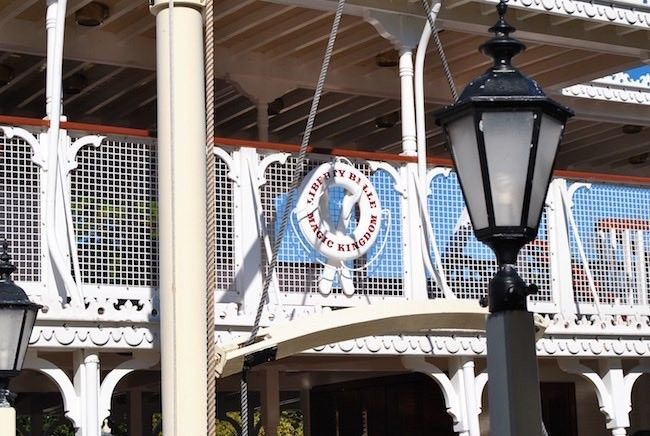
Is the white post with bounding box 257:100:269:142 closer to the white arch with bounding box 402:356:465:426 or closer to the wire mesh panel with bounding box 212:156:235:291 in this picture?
the wire mesh panel with bounding box 212:156:235:291

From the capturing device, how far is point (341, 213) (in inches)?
437

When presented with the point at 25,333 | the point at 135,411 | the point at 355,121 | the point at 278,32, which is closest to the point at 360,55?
the point at 278,32

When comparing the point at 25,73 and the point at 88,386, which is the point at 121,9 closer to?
the point at 25,73

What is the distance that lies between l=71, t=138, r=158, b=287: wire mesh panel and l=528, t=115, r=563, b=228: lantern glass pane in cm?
583

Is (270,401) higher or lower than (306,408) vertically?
lower

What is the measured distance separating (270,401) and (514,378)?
8.68 metres

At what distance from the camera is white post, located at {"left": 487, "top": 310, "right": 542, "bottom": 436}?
16.2 feet

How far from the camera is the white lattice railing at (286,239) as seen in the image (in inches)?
405

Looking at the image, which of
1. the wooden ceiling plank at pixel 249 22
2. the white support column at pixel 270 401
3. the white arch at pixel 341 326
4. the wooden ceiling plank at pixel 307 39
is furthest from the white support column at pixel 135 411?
the white arch at pixel 341 326

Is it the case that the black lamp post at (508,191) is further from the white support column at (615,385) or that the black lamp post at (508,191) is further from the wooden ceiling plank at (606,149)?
the wooden ceiling plank at (606,149)

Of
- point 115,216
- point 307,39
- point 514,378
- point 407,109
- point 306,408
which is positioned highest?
point 307,39

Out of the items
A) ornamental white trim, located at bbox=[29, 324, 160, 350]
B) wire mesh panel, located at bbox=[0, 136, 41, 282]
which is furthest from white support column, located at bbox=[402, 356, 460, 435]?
wire mesh panel, located at bbox=[0, 136, 41, 282]

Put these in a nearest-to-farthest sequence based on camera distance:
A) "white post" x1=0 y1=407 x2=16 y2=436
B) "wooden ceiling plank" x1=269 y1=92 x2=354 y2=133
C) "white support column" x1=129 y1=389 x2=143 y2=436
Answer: "white post" x1=0 y1=407 x2=16 y2=436, "wooden ceiling plank" x1=269 y1=92 x2=354 y2=133, "white support column" x1=129 y1=389 x2=143 y2=436

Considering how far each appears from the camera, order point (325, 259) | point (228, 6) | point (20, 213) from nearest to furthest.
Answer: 1. point (20, 213)
2. point (325, 259)
3. point (228, 6)
